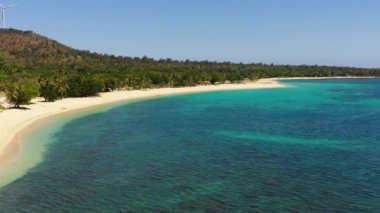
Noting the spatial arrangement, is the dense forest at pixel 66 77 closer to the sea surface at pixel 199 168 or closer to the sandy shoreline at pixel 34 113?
the sandy shoreline at pixel 34 113

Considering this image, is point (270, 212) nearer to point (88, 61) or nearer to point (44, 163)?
point (44, 163)

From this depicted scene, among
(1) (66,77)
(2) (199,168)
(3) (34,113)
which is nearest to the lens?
(2) (199,168)

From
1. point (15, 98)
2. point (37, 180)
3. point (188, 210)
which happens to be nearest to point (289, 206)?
point (188, 210)

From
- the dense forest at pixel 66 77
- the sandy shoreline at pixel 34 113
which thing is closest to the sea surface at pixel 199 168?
the sandy shoreline at pixel 34 113

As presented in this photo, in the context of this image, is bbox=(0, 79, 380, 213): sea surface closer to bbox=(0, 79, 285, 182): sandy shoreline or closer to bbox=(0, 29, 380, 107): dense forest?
bbox=(0, 79, 285, 182): sandy shoreline

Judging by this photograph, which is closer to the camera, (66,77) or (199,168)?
(199,168)

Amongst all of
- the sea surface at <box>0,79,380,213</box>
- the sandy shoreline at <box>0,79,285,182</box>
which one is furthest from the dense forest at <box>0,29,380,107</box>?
the sea surface at <box>0,79,380,213</box>

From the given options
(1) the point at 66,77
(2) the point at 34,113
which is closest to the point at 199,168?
(2) the point at 34,113

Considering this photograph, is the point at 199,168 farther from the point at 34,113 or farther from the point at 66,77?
the point at 66,77
